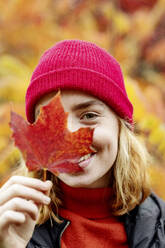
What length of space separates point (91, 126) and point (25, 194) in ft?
1.37

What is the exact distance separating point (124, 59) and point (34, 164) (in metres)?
4.79

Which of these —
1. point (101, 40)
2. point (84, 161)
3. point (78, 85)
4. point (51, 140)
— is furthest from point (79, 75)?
point (101, 40)

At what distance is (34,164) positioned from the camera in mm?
688

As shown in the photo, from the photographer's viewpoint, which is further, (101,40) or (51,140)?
(101,40)

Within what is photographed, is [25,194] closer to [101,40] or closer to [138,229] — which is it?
[138,229]

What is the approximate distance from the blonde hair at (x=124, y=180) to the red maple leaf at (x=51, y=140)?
1.85 feet

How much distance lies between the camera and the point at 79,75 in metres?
1.08

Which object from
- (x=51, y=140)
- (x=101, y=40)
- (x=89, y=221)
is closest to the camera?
(x=51, y=140)

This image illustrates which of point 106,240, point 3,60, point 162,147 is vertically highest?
point 3,60

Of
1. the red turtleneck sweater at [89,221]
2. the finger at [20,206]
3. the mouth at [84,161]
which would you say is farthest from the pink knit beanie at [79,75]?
the finger at [20,206]

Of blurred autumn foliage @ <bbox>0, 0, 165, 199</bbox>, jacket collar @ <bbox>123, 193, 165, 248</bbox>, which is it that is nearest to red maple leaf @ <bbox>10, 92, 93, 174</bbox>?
jacket collar @ <bbox>123, 193, 165, 248</bbox>

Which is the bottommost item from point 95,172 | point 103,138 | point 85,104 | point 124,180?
point 124,180

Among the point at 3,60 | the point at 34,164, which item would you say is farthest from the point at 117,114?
the point at 3,60

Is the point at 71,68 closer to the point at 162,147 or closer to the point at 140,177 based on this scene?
the point at 140,177
